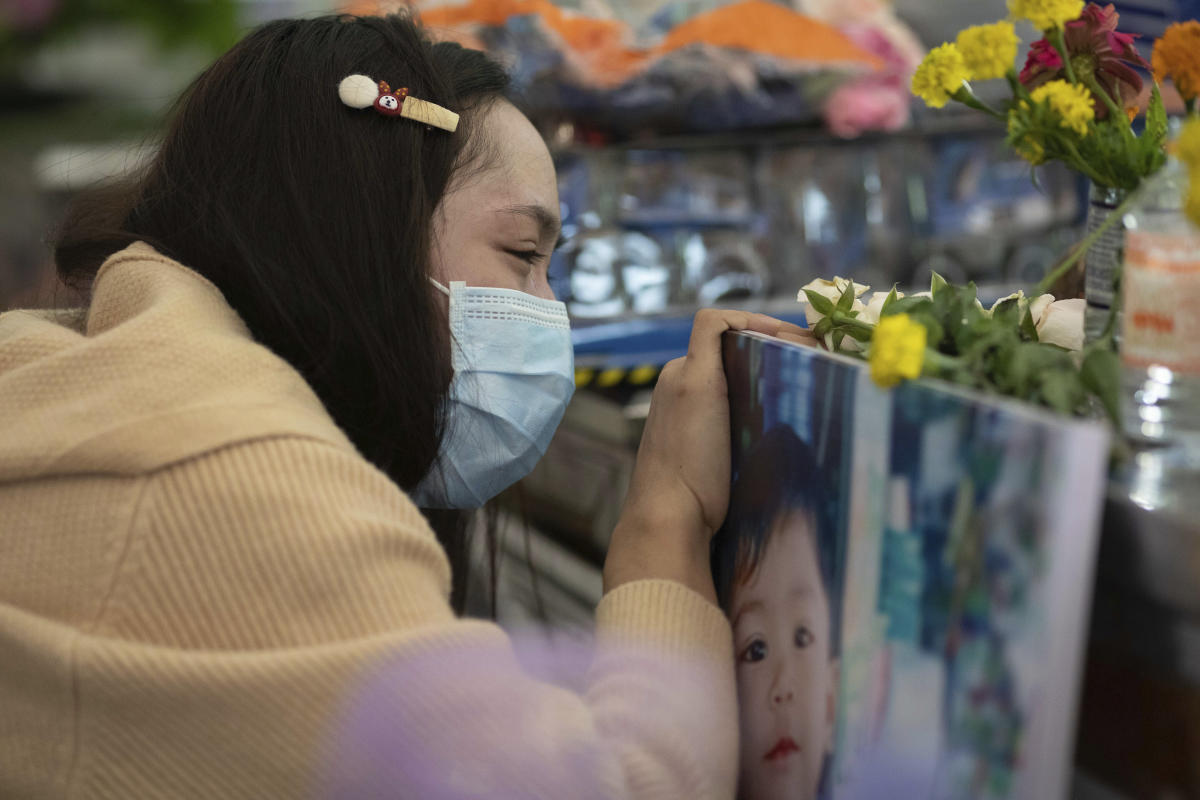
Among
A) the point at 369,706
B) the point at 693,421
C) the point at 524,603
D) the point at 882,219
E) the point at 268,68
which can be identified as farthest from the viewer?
the point at 882,219

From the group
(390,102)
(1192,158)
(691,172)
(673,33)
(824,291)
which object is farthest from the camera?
(691,172)

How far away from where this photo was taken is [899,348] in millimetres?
745

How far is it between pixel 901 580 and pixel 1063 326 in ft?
1.15

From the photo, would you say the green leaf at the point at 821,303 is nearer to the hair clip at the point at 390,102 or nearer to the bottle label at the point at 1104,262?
the bottle label at the point at 1104,262

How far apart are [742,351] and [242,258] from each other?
0.58 meters

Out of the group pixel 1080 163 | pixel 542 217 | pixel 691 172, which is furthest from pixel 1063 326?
pixel 691 172

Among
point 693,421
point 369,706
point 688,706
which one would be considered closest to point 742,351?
point 693,421

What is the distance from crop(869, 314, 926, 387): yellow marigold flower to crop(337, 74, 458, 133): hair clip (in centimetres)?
72

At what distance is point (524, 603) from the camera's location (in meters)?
2.65

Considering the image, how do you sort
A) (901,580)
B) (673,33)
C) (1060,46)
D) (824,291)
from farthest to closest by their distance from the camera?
(673,33) → (824,291) → (1060,46) → (901,580)

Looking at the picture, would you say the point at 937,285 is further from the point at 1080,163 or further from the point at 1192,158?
the point at 1192,158

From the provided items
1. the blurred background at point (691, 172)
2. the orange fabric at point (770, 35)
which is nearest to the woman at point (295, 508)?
the blurred background at point (691, 172)

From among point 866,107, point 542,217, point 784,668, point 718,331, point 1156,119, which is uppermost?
point 866,107

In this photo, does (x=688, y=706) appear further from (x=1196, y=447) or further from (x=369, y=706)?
(x=1196, y=447)
